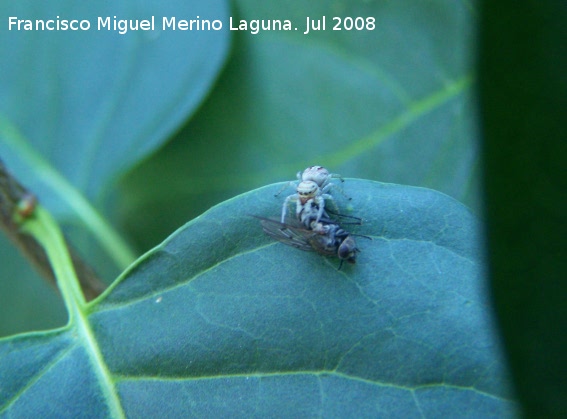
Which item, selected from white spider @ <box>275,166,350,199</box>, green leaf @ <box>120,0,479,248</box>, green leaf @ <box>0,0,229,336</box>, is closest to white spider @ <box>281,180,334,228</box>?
white spider @ <box>275,166,350,199</box>

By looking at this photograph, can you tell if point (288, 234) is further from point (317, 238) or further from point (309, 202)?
point (309, 202)

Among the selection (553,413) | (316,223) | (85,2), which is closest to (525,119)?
(553,413)

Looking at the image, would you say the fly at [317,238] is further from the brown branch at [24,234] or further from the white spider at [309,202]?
the brown branch at [24,234]

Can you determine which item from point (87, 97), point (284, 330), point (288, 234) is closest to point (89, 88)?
point (87, 97)

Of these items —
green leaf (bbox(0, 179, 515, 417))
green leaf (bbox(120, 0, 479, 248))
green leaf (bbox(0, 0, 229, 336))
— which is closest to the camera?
green leaf (bbox(0, 179, 515, 417))

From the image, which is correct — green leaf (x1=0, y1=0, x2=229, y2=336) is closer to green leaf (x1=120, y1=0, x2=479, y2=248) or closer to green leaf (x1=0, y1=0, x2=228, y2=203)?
green leaf (x1=0, y1=0, x2=228, y2=203)

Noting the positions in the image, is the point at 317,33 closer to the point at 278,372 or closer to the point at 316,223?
the point at 316,223
